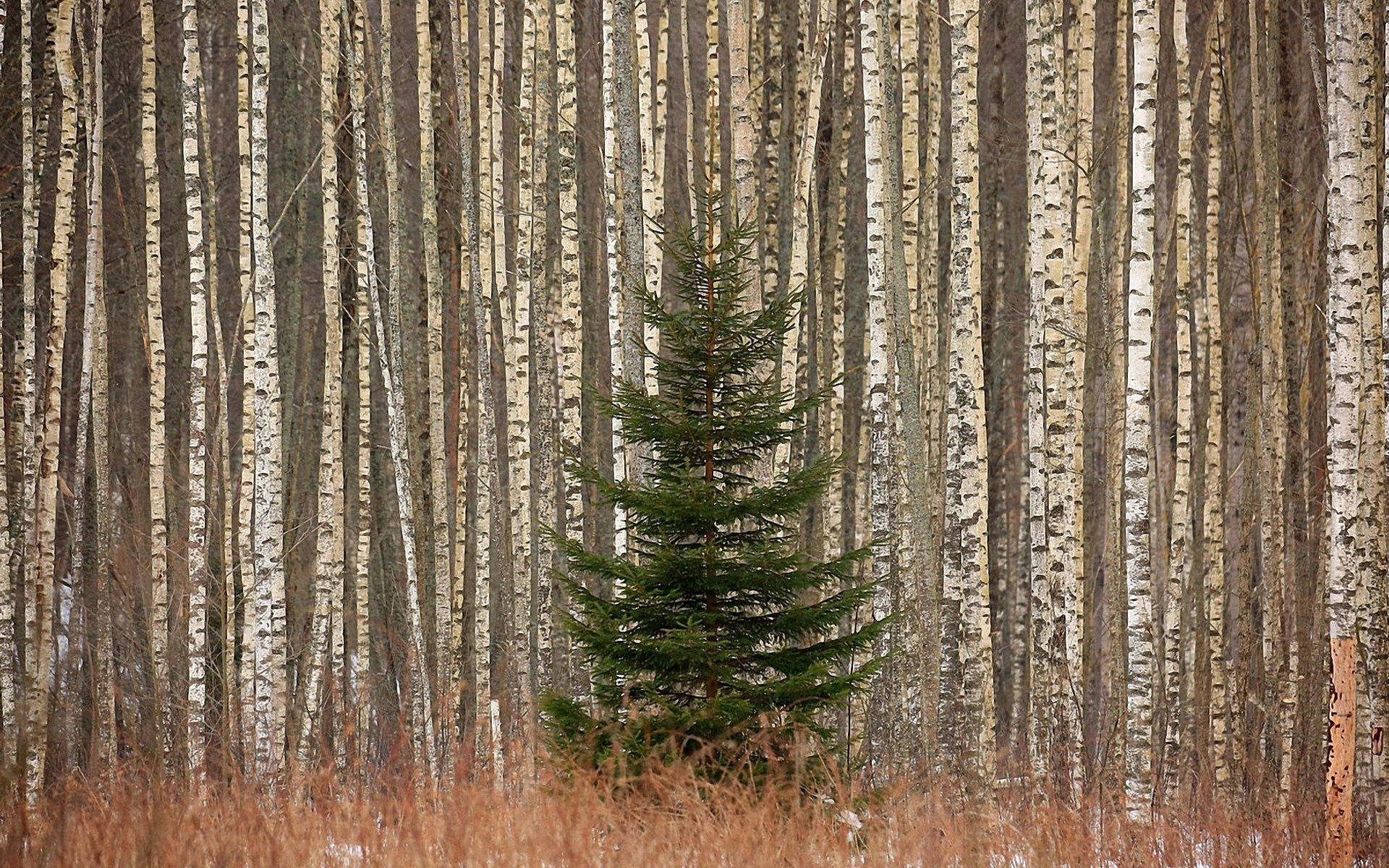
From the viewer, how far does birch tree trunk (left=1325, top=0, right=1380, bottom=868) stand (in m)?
4.82

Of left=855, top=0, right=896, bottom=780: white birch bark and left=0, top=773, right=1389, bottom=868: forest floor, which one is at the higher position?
left=855, top=0, right=896, bottom=780: white birch bark

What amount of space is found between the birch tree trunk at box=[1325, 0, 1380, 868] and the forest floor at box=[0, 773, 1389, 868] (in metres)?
0.41

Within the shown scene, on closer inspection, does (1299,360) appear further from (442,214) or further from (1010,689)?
(442,214)

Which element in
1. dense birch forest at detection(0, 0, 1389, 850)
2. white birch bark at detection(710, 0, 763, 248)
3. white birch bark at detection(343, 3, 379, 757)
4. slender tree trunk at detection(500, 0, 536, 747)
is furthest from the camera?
white birch bark at detection(343, 3, 379, 757)

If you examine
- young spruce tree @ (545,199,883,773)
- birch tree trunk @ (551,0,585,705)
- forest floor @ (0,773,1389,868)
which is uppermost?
birch tree trunk @ (551,0,585,705)

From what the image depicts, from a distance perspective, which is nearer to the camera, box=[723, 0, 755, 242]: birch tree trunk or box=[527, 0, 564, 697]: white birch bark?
box=[723, 0, 755, 242]: birch tree trunk

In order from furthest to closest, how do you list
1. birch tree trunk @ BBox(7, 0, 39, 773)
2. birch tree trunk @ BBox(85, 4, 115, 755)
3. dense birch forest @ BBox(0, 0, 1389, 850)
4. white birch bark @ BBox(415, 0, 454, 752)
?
white birch bark @ BBox(415, 0, 454, 752), birch tree trunk @ BBox(85, 4, 115, 755), birch tree trunk @ BBox(7, 0, 39, 773), dense birch forest @ BBox(0, 0, 1389, 850)

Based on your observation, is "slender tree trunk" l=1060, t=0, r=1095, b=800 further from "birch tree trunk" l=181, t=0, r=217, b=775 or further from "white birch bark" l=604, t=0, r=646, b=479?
"birch tree trunk" l=181, t=0, r=217, b=775

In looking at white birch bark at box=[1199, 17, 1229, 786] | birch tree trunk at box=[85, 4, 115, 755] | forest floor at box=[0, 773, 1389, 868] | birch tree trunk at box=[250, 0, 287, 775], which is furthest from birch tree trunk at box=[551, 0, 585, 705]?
white birch bark at box=[1199, 17, 1229, 786]

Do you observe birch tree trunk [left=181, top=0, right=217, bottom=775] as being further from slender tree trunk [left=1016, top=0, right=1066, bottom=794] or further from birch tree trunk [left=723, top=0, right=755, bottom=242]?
slender tree trunk [left=1016, top=0, right=1066, bottom=794]

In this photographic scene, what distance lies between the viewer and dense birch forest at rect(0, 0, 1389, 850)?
6336 mm

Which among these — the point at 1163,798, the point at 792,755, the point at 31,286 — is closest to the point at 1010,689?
the point at 1163,798

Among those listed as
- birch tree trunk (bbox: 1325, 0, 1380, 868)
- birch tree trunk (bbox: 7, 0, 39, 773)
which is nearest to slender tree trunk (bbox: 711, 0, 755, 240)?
birch tree trunk (bbox: 1325, 0, 1380, 868)

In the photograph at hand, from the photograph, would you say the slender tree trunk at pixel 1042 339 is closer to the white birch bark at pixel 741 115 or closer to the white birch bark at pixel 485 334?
the white birch bark at pixel 741 115
